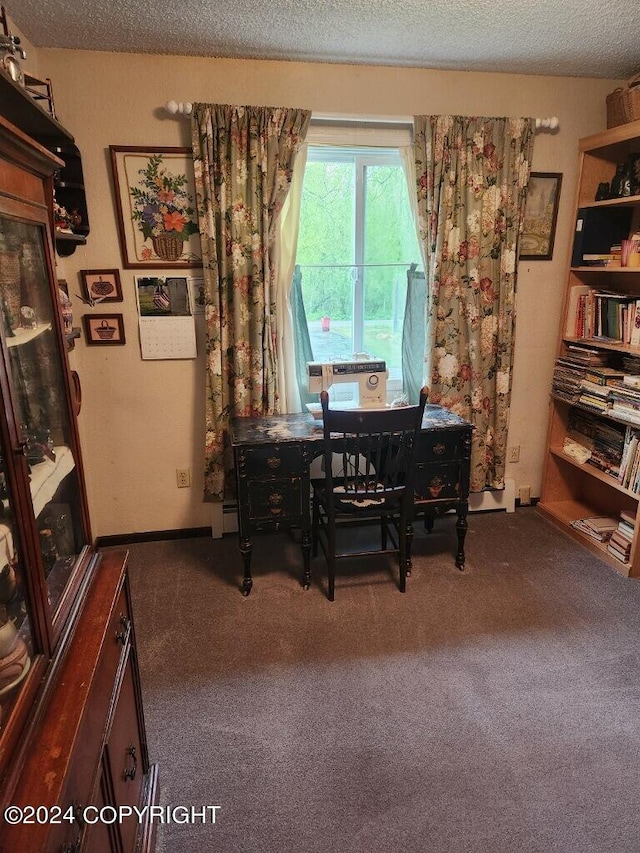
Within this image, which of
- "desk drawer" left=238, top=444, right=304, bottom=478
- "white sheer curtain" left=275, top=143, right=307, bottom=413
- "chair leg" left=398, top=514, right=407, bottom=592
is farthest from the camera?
"white sheer curtain" left=275, top=143, right=307, bottom=413

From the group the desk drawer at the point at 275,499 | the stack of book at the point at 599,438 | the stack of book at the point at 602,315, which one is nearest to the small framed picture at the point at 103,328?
the desk drawer at the point at 275,499

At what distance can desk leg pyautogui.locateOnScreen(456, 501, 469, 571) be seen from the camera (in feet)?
8.81

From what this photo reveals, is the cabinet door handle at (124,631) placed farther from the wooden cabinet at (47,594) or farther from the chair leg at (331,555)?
the chair leg at (331,555)

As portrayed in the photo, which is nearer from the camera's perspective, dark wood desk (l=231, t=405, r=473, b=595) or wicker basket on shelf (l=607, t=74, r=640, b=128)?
dark wood desk (l=231, t=405, r=473, b=595)

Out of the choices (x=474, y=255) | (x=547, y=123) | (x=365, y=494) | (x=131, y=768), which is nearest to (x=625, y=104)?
(x=547, y=123)

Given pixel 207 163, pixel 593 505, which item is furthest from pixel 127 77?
pixel 593 505

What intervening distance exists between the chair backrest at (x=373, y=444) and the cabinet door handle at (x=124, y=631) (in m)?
1.11

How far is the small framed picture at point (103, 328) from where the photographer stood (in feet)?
8.80

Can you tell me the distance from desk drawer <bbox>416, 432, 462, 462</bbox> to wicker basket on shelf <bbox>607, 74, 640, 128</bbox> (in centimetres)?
179

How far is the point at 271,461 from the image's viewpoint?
238 cm

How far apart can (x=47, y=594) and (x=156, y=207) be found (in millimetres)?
2137

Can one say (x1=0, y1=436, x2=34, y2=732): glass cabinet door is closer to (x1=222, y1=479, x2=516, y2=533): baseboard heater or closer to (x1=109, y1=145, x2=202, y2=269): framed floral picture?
(x1=109, y1=145, x2=202, y2=269): framed floral picture

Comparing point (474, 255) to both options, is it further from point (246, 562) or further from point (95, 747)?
point (95, 747)

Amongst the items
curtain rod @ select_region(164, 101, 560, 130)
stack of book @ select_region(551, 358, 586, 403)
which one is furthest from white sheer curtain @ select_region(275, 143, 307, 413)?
stack of book @ select_region(551, 358, 586, 403)
